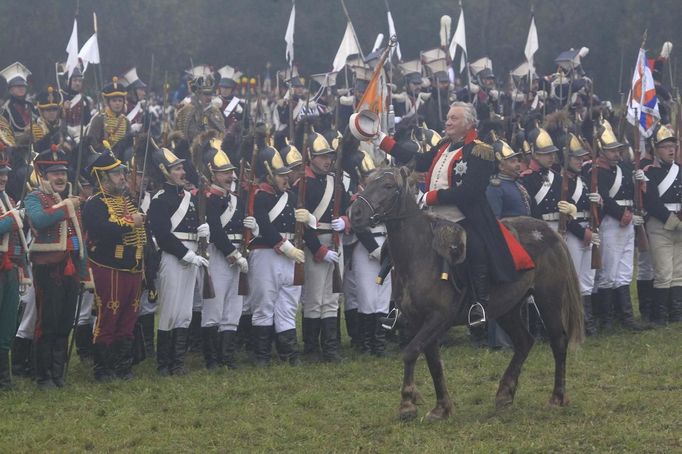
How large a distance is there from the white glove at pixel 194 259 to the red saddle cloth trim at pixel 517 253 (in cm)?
315

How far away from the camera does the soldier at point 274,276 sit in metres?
12.4

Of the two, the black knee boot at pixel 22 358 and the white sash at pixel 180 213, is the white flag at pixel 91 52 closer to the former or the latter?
the white sash at pixel 180 213

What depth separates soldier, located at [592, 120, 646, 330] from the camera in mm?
14156

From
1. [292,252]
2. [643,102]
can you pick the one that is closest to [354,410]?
[292,252]

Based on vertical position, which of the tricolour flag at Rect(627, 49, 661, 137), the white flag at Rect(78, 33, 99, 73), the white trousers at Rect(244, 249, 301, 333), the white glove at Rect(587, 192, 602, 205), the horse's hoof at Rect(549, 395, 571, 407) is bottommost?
the horse's hoof at Rect(549, 395, 571, 407)

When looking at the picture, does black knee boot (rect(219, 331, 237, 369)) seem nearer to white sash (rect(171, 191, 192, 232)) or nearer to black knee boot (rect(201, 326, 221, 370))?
black knee boot (rect(201, 326, 221, 370))

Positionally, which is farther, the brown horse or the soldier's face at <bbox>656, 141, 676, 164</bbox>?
the soldier's face at <bbox>656, 141, 676, 164</bbox>

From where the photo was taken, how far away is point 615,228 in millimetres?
14242

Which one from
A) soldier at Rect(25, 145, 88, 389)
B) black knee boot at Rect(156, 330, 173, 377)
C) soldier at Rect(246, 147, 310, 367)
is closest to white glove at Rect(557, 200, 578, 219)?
soldier at Rect(246, 147, 310, 367)

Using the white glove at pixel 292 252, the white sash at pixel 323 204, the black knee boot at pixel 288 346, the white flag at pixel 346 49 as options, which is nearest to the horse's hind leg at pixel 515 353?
the white glove at pixel 292 252

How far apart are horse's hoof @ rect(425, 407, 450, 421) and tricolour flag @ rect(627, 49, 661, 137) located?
20.2ft

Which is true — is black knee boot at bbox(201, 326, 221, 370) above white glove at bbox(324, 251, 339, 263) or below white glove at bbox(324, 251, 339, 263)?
below

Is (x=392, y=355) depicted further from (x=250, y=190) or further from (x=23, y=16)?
(x=23, y=16)

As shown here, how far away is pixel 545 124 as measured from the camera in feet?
51.1
